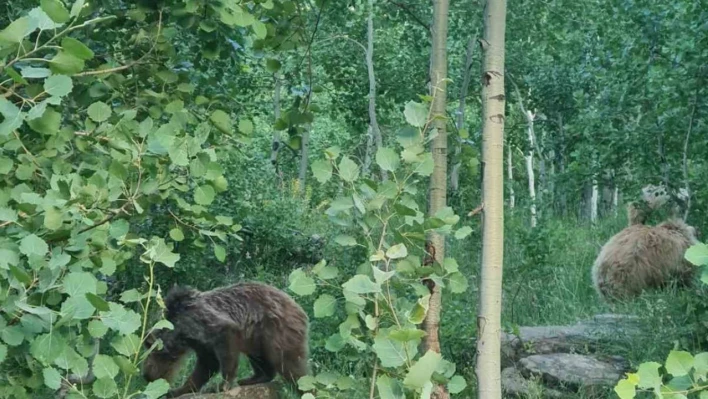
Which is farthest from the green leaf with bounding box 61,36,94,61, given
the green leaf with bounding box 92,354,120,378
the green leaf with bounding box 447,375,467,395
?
the green leaf with bounding box 447,375,467,395

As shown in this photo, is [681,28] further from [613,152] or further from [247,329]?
[247,329]

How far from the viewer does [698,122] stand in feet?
29.7

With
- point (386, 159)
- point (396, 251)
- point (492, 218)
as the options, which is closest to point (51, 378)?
point (396, 251)

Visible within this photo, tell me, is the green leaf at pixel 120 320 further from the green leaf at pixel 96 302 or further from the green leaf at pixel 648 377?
the green leaf at pixel 648 377

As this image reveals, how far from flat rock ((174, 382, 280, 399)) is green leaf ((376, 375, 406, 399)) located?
379 centimetres

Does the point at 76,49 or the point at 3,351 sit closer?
the point at 76,49

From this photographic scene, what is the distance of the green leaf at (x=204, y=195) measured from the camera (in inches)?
166

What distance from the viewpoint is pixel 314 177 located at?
5898mm

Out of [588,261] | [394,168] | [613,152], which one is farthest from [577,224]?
[394,168]

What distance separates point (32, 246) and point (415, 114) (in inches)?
61.7

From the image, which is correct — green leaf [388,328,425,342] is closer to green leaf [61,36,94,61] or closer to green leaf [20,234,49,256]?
green leaf [20,234,49,256]

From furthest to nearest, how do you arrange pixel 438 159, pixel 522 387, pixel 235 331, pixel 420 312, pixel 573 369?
pixel 235 331, pixel 573 369, pixel 522 387, pixel 438 159, pixel 420 312

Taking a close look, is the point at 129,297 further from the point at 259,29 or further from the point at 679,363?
the point at 679,363

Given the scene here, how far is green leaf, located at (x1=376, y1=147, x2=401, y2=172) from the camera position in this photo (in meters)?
3.85
